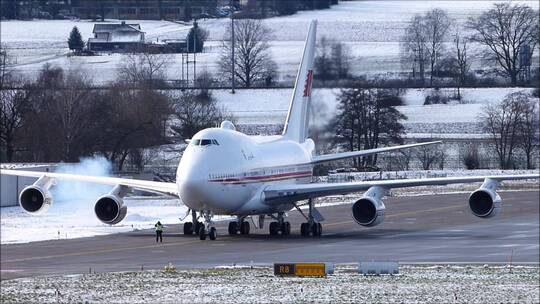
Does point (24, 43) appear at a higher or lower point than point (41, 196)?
higher

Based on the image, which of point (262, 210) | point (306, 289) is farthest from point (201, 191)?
point (306, 289)

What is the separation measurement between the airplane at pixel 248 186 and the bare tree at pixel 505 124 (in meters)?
16.9

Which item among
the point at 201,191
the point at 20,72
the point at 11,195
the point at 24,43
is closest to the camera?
the point at 201,191

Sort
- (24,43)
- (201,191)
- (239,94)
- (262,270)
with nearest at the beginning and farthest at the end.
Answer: (262,270) < (201,191) < (239,94) < (24,43)

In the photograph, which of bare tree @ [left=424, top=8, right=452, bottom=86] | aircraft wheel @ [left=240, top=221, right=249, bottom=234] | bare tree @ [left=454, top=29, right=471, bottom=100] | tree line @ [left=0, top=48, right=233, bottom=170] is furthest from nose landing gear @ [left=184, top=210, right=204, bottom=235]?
bare tree @ [left=454, top=29, right=471, bottom=100]

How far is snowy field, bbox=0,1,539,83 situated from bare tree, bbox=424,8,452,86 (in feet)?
7.35

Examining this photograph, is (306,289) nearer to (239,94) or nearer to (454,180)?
(454,180)

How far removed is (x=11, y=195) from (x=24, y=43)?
48.2 ft

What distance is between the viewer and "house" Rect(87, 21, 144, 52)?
193 ft

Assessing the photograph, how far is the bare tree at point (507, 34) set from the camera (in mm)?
83375

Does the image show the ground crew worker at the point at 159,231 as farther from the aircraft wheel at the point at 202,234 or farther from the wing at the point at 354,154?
the wing at the point at 354,154

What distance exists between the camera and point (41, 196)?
51750 mm

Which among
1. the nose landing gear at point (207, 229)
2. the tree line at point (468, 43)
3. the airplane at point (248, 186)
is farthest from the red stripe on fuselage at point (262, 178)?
the tree line at point (468, 43)

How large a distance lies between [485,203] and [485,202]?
0.04 meters
